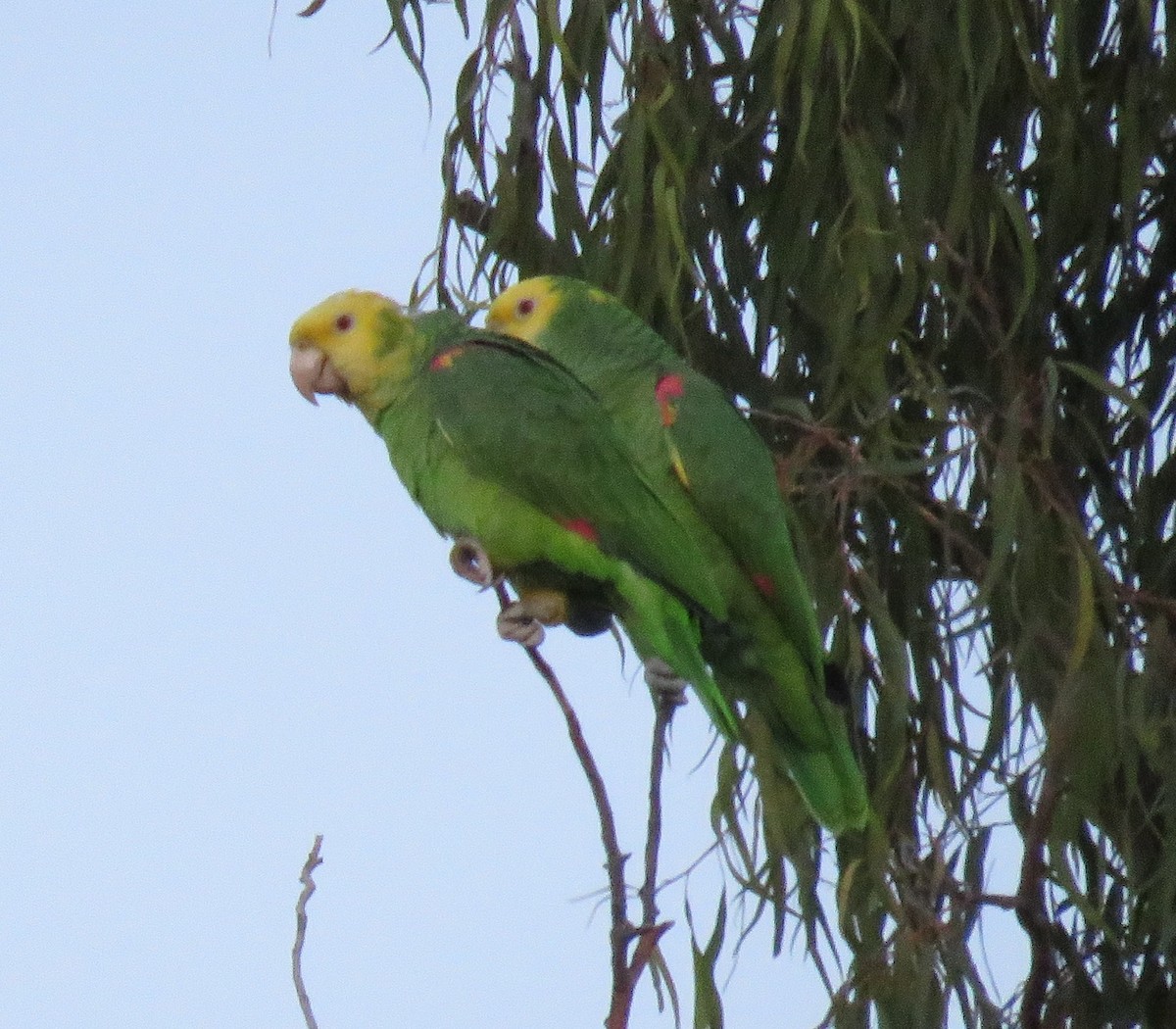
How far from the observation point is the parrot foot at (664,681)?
1.46m

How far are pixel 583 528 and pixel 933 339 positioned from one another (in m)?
0.50

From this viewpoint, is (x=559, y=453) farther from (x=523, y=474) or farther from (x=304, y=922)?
(x=304, y=922)

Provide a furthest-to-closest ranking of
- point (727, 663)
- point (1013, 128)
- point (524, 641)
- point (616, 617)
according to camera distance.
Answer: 1. point (1013, 128)
2. point (727, 663)
3. point (616, 617)
4. point (524, 641)

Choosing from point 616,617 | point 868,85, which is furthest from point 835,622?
point 868,85

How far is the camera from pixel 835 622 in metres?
1.74

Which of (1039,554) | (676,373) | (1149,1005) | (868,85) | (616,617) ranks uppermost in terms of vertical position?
(868,85)

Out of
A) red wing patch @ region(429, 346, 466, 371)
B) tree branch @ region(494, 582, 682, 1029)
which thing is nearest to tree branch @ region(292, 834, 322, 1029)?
tree branch @ region(494, 582, 682, 1029)

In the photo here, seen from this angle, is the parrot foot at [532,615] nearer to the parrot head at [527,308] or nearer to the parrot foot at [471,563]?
the parrot foot at [471,563]

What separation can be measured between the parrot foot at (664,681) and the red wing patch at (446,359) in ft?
1.07

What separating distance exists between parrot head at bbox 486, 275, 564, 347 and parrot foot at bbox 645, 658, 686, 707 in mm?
395

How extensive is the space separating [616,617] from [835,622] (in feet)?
0.78

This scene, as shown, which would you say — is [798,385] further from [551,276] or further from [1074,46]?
[1074,46]

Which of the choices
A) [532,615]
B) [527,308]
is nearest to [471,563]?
[532,615]

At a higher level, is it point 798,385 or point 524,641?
point 798,385
